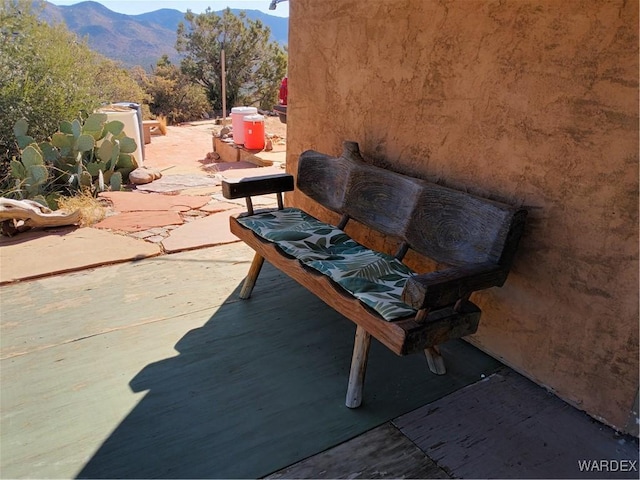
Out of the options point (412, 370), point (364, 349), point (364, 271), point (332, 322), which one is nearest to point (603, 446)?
point (412, 370)

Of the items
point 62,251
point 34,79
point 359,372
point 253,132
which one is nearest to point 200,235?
point 62,251

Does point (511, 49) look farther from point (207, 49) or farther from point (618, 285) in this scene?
point (207, 49)

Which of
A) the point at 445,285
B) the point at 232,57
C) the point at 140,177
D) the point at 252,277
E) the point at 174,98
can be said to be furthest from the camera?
the point at 232,57

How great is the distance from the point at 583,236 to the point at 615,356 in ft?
1.50

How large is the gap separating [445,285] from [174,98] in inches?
586

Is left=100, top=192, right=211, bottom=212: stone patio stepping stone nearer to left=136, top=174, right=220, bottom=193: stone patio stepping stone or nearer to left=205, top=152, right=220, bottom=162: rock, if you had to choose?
left=136, top=174, right=220, bottom=193: stone patio stepping stone

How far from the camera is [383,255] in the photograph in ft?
7.52

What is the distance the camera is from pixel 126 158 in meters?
5.77

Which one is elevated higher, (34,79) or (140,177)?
(34,79)

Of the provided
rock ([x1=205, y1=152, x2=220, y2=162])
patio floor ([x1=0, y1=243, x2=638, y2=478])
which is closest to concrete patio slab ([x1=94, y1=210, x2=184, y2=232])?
patio floor ([x1=0, y1=243, x2=638, y2=478])

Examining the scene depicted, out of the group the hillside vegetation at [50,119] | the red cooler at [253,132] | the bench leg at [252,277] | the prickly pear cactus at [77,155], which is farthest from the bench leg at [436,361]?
the red cooler at [253,132]

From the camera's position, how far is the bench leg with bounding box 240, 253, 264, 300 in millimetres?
2670

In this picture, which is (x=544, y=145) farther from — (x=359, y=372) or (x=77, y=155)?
(x=77, y=155)

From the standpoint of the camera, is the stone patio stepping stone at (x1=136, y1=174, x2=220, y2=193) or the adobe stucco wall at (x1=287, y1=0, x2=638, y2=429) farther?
the stone patio stepping stone at (x1=136, y1=174, x2=220, y2=193)
